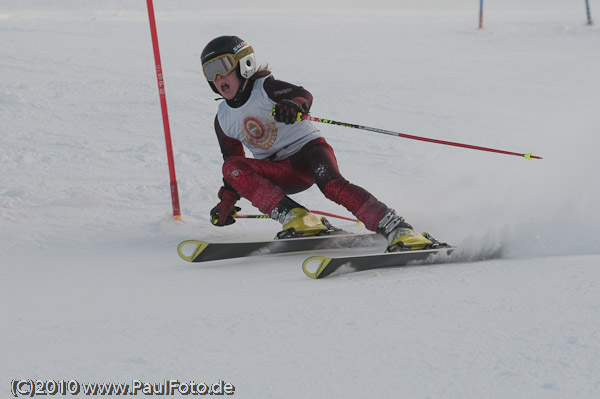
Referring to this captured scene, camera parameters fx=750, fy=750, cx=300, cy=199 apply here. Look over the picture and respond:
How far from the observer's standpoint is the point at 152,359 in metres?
2.06

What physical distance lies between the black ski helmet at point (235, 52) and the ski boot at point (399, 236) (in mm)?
1030

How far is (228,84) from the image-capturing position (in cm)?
382

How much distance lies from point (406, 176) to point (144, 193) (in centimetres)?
208

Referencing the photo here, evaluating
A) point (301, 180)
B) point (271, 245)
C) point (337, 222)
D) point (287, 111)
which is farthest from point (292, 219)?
point (337, 222)

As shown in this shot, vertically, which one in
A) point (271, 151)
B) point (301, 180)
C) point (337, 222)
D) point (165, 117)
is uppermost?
point (165, 117)

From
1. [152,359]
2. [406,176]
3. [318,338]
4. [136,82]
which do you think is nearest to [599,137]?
[406,176]

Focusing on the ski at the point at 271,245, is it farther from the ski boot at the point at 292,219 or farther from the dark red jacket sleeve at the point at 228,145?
the dark red jacket sleeve at the point at 228,145

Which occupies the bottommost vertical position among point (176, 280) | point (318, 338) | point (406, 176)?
point (406, 176)

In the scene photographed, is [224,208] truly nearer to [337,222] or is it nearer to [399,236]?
[337,222]

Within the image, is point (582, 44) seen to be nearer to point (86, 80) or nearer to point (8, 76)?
point (86, 80)

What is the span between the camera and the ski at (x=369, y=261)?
10.1ft

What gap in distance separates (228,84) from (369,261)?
1.23 m

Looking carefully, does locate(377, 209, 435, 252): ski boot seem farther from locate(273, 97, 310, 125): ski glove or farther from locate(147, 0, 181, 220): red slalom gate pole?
locate(147, 0, 181, 220): red slalom gate pole

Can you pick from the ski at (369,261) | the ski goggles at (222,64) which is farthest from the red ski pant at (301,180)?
the ski goggles at (222,64)
